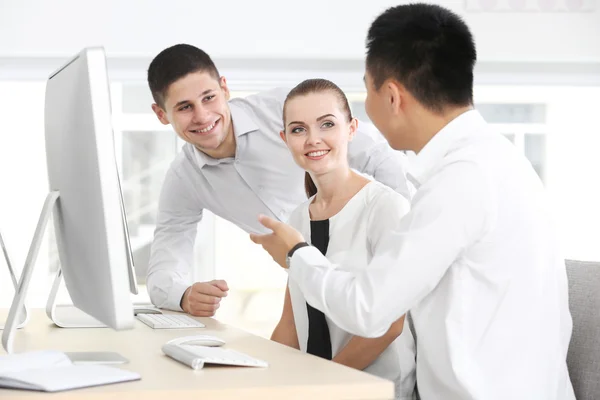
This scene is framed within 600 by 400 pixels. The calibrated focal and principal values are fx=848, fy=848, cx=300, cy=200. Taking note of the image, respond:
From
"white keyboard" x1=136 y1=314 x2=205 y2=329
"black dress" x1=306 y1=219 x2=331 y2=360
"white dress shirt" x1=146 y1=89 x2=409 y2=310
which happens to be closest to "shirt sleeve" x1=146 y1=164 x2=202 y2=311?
"white dress shirt" x1=146 y1=89 x2=409 y2=310

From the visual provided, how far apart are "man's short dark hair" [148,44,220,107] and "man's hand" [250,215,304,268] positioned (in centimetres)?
Result: 103

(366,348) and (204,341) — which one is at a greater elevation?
(204,341)

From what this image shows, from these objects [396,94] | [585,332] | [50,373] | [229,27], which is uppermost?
[229,27]

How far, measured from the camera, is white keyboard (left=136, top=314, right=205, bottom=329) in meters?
1.86

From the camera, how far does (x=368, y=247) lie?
1.85 m

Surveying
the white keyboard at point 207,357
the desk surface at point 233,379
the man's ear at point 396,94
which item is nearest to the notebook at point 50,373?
the desk surface at point 233,379

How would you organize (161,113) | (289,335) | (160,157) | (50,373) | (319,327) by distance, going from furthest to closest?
1. (160,157)
2. (161,113)
3. (289,335)
4. (319,327)
5. (50,373)

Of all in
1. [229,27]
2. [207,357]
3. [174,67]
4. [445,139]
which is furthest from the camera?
[229,27]

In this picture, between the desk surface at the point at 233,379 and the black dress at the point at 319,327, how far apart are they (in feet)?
1.10

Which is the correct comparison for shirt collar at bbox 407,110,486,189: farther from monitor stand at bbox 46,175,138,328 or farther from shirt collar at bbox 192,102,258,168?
shirt collar at bbox 192,102,258,168

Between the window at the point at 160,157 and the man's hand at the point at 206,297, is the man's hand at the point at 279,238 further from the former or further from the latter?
the window at the point at 160,157

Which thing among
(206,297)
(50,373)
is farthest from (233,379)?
(206,297)

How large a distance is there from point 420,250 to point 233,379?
41 cm

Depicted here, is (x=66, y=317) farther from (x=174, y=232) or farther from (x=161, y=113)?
(x=161, y=113)
